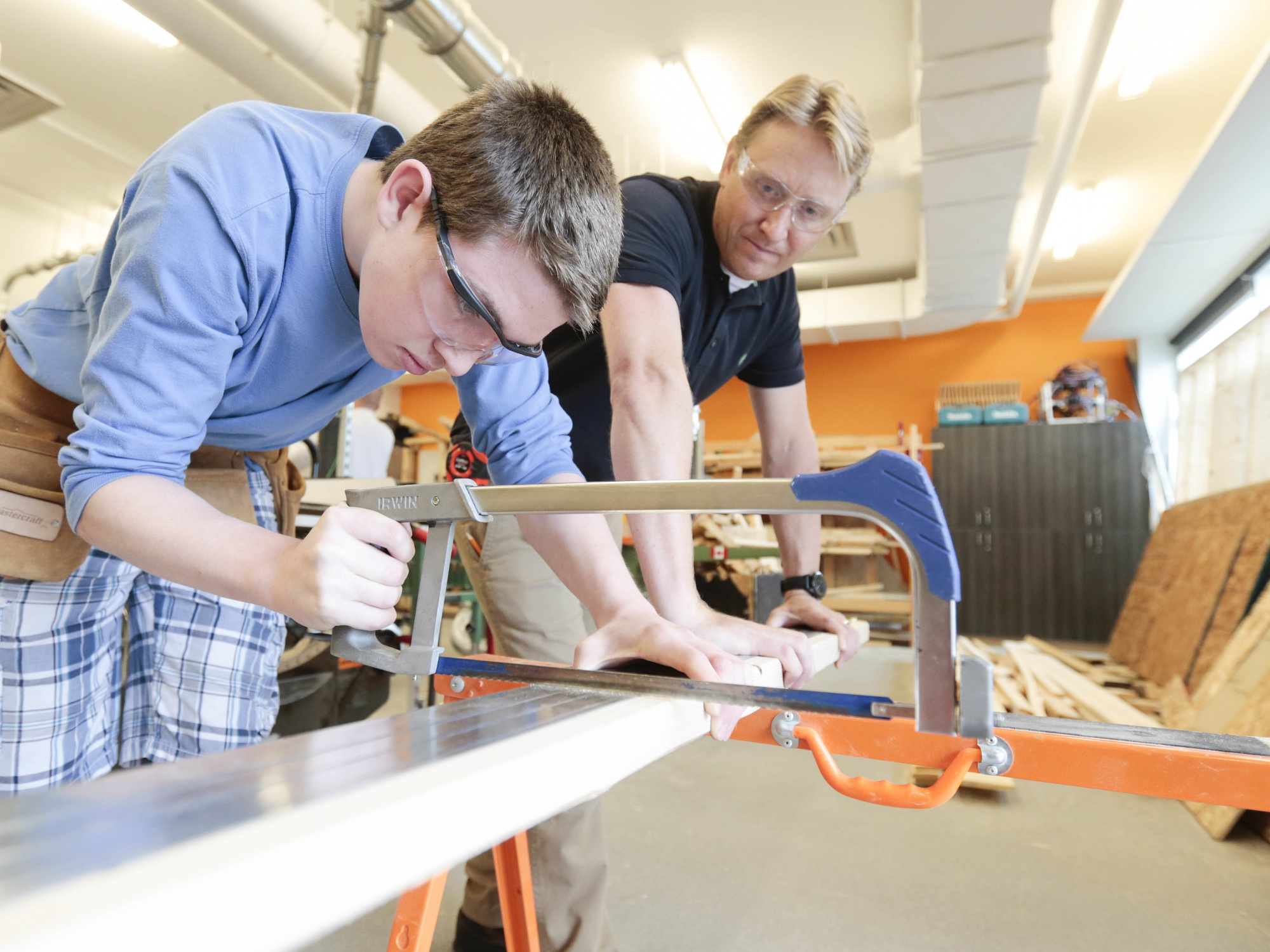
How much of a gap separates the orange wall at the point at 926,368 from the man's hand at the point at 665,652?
319 inches

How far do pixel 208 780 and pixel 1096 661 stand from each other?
6298 millimetres

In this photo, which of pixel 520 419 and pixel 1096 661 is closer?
pixel 520 419

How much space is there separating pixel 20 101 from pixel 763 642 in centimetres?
449

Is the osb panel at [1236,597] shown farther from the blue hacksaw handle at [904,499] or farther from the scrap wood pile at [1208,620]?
the blue hacksaw handle at [904,499]

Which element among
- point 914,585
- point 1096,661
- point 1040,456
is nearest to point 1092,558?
point 1040,456

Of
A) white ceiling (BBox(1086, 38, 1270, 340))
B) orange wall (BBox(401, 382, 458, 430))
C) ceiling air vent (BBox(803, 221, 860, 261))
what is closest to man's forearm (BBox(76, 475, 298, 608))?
white ceiling (BBox(1086, 38, 1270, 340))

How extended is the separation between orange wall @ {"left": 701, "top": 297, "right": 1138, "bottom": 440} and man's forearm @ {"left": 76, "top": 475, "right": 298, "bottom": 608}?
27.5 ft

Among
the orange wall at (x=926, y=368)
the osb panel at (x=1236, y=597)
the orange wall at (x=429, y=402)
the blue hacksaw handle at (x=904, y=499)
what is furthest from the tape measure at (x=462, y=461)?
the orange wall at (x=429, y=402)

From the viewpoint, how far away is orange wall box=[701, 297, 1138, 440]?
26.9 ft

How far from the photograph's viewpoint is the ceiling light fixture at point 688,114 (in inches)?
184

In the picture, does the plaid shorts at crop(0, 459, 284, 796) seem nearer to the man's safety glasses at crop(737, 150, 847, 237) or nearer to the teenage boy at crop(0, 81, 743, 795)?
the teenage boy at crop(0, 81, 743, 795)

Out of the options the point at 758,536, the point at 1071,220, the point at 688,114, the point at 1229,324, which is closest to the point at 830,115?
the point at 688,114

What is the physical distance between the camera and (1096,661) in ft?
18.1

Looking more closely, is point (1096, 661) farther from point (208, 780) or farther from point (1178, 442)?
point (208, 780)
